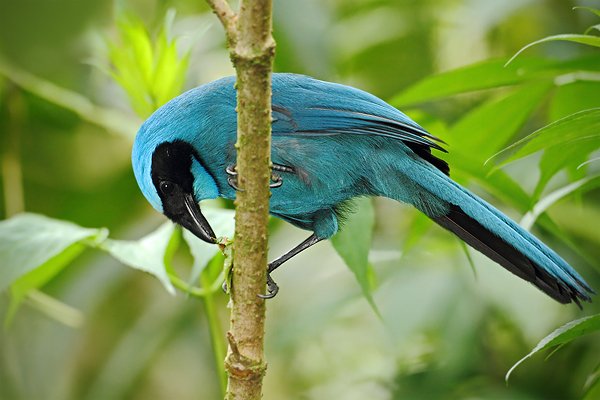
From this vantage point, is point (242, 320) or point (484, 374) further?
point (484, 374)

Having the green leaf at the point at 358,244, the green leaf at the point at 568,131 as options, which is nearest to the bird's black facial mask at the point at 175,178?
the green leaf at the point at 358,244

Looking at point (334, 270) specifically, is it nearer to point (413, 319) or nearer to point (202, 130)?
point (413, 319)

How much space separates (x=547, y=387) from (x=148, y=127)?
2.18m

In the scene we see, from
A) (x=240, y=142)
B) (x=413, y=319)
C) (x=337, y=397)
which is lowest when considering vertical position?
(x=337, y=397)

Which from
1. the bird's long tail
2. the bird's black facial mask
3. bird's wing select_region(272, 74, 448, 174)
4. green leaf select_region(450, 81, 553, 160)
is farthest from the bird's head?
green leaf select_region(450, 81, 553, 160)

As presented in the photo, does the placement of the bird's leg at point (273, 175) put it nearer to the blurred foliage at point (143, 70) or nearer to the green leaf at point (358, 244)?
the green leaf at point (358, 244)

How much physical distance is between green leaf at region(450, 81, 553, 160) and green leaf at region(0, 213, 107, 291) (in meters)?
1.22

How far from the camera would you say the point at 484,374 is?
4.07 m

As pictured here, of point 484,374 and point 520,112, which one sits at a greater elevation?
point 520,112

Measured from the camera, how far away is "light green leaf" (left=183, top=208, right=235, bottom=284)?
255 cm

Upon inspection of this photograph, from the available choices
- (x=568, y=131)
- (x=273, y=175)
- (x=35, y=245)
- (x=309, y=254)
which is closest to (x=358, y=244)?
(x=273, y=175)

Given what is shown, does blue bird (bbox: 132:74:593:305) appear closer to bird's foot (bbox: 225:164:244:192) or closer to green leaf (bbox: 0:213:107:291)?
bird's foot (bbox: 225:164:244:192)

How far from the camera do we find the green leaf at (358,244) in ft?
8.44

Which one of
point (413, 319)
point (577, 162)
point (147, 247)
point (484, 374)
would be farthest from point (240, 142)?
point (484, 374)
